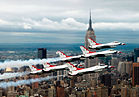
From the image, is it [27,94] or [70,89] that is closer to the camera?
[27,94]

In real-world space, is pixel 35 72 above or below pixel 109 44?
below

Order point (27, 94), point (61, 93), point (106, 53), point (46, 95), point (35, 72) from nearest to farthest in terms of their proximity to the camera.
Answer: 1. point (106, 53)
2. point (35, 72)
3. point (27, 94)
4. point (46, 95)
5. point (61, 93)

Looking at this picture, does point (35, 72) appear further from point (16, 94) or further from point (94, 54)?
point (16, 94)

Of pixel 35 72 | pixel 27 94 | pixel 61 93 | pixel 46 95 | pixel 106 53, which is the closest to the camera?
pixel 106 53

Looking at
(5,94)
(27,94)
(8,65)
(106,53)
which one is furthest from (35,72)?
(5,94)

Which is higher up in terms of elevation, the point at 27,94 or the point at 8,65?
the point at 8,65

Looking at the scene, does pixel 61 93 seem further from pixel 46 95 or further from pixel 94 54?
pixel 94 54

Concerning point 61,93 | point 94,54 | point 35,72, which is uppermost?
point 94,54

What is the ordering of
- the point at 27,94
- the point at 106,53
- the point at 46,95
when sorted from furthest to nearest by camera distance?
the point at 46,95 < the point at 27,94 < the point at 106,53

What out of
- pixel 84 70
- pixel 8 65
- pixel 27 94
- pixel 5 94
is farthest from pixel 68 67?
pixel 5 94
